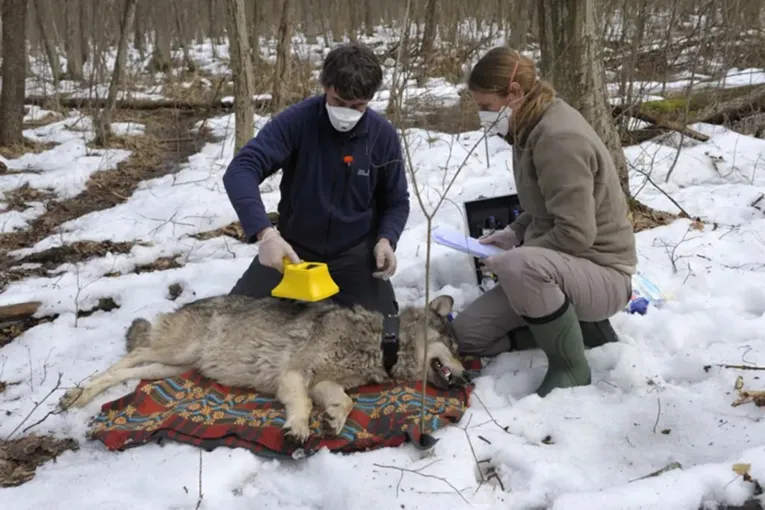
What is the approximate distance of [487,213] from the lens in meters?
4.51

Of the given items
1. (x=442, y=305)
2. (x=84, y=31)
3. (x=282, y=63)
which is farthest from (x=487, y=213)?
(x=84, y=31)

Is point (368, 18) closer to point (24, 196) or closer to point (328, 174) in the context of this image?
point (24, 196)

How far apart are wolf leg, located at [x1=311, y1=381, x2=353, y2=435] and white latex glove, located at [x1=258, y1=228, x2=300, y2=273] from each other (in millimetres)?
719

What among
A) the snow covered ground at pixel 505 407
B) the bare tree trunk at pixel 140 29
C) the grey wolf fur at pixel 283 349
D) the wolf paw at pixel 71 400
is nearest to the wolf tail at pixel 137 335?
the grey wolf fur at pixel 283 349

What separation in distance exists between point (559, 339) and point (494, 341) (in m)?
0.64

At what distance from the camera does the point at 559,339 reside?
2998 millimetres

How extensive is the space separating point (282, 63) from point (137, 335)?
8.27 metres

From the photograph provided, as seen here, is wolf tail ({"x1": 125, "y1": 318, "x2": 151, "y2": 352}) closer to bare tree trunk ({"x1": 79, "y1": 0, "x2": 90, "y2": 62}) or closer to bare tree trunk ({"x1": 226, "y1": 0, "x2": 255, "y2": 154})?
bare tree trunk ({"x1": 226, "y1": 0, "x2": 255, "y2": 154})

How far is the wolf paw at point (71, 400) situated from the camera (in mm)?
3152

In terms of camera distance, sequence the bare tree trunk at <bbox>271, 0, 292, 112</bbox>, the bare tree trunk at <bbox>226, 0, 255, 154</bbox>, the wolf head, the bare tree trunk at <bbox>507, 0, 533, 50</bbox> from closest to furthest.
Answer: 1. the wolf head
2. the bare tree trunk at <bbox>226, 0, 255, 154</bbox>
3. the bare tree trunk at <bbox>271, 0, 292, 112</bbox>
4. the bare tree trunk at <bbox>507, 0, 533, 50</bbox>

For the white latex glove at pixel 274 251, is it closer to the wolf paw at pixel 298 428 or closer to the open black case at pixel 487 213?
the wolf paw at pixel 298 428

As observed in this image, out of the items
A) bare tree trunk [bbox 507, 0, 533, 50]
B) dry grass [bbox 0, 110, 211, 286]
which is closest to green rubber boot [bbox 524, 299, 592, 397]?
dry grass [bbox 0, 110, 211, 286]

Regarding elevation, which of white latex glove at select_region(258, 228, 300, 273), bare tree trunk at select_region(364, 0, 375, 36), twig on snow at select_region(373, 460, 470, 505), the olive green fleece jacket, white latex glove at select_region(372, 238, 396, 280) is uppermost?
bare tree trunk at select_region(364, 0, 375, 36)

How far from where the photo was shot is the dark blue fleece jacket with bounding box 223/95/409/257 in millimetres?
3723
